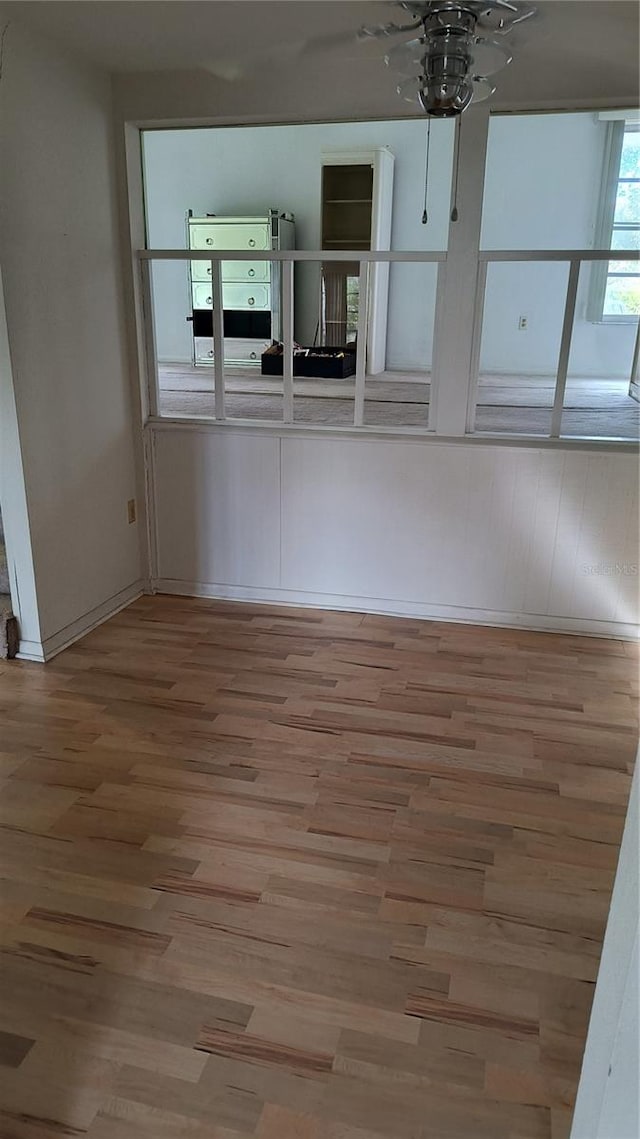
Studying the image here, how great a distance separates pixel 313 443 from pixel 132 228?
1302 millimetres

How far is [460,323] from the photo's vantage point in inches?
128

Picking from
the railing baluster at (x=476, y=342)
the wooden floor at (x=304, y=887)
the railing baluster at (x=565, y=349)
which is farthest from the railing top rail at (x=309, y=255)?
the wooden floor at (x=304, y=887)

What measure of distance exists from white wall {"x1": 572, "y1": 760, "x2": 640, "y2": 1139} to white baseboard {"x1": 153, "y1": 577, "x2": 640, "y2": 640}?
8.08ft

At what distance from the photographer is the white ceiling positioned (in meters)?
2.53

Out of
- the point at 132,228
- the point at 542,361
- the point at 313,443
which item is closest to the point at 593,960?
the point at 313,443

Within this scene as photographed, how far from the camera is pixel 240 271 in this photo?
6.27 metres

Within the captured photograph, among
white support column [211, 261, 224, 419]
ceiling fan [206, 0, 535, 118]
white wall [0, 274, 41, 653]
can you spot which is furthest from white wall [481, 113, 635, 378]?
white wall [0, 274, 41, 653]

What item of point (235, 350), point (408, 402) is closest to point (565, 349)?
point (408, 402)

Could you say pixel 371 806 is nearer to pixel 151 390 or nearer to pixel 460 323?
pixel 460 323

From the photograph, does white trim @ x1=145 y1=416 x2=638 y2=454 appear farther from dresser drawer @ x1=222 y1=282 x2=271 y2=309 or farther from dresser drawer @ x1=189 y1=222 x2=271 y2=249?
dresser drawer @ x1=189 y1=222 x2=271 y2=249

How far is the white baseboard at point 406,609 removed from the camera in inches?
137

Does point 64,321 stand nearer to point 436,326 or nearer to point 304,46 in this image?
point 304,46

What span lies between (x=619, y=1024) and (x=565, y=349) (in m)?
2.85

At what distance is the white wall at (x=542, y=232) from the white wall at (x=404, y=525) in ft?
7.46
